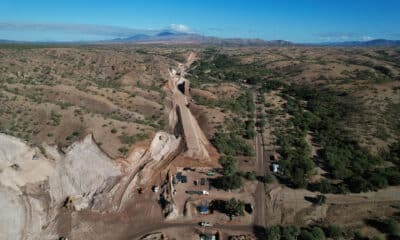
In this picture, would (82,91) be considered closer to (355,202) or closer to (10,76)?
(10,76)

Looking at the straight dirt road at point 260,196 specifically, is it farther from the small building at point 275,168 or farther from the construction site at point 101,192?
the small building at point 275,168

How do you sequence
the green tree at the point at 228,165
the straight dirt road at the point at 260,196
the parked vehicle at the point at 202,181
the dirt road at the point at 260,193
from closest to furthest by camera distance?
1. the straight dirt road at the point at 260,196
2. the dirt road at the point at 260,193
3. the parked vehicle at the point at 202,181
4. the green tree at the point at 228,165

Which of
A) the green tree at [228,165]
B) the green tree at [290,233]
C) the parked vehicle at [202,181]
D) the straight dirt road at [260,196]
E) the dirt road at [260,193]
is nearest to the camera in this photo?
the green tree at [290,233]

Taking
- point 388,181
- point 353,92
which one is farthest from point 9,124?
point 353,92

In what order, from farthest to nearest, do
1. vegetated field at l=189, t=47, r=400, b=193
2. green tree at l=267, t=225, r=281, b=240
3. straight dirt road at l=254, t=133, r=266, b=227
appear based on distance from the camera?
1. vegetated field at l=189, t=47, r=400, b=193
2. straight dirt road at l=254, t=133, r=266, b=227
3. green tree at l=267, t=225, r=281, b=240

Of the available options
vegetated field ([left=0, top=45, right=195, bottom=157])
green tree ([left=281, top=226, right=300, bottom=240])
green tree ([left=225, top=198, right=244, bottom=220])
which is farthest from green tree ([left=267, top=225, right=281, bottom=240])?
vegetated field ([left=0, top=45, right=195, bottom=157])

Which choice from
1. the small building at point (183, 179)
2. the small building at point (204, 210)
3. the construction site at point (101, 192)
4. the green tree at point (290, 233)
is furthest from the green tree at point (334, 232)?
the small building at point (183, 179)

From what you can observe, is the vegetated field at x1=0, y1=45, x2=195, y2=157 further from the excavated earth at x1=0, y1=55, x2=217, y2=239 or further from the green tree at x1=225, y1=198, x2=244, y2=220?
the green tree at x1=225, y1=198, x2=244, y2=220

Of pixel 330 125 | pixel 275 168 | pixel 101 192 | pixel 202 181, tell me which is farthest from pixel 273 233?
pixel 330 125

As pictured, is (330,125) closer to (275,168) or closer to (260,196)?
(275,168)
